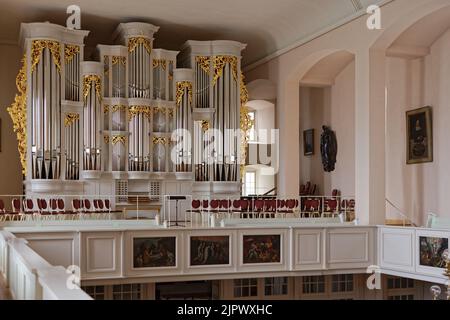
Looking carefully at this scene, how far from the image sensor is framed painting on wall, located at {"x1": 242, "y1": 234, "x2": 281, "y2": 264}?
13531mm

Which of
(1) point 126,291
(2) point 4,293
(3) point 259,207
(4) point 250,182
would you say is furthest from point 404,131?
(2) point 4,293

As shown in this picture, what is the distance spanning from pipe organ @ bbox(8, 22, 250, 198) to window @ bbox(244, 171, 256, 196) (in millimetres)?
6548

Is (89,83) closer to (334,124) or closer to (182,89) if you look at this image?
(182,89)

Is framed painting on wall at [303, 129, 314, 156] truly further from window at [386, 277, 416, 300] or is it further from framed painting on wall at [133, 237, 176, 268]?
framed painting on wall at [133, 237, 176, 268]

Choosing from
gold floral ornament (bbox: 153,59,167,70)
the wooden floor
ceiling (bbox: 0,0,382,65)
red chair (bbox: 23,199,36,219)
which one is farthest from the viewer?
gold floral ornament (bbox: 153,59,167,70)

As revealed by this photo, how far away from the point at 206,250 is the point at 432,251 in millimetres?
4503

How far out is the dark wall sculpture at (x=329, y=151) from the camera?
20141mm

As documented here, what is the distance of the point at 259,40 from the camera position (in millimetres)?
18781

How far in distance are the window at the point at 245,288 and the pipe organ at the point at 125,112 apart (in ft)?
12.0

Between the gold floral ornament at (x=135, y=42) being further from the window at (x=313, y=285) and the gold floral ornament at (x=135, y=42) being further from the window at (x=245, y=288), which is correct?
the window at (x=313, y=285)

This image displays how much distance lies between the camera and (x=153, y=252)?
12828mm

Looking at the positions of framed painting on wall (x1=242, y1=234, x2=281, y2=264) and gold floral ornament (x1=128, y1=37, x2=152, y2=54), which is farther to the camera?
gold floral ornament (x1=128, y1=37, x2=152, y2=54)

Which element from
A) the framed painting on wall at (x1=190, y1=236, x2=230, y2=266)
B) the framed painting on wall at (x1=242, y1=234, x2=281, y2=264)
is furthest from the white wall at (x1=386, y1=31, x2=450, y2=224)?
the framed painting on wall at (x1=190, y1=236, x2=230, y2=266)
